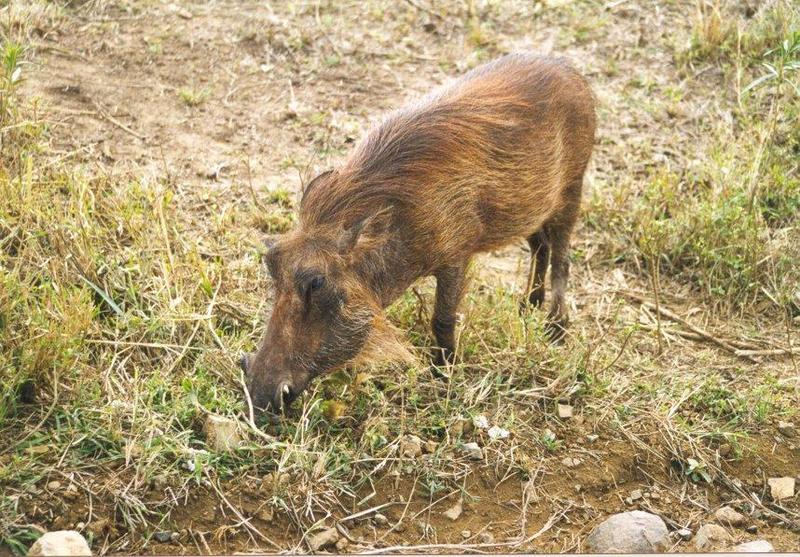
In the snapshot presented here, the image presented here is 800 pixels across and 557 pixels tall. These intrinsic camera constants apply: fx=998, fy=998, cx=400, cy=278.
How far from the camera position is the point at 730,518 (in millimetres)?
4152

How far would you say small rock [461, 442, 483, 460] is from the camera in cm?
424

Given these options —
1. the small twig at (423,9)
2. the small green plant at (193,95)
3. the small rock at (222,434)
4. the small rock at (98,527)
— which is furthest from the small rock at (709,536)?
the small twig at (423,9)

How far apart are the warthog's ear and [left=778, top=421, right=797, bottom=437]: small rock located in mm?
2063

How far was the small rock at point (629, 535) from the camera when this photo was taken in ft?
12.6

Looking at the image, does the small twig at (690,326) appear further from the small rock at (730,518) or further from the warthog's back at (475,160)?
the small rock at (730,518)

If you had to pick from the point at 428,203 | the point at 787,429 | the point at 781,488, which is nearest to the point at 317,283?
the point at 428,203

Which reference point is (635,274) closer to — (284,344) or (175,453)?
(284,344)

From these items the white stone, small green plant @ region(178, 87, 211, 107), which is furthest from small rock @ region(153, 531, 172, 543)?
small green plant @ region(178, 87, 211, 107)

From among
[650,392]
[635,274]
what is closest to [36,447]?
[650,392]

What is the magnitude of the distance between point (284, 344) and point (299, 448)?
0.42m

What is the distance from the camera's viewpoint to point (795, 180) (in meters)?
6.27

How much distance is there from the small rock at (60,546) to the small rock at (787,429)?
124 inches

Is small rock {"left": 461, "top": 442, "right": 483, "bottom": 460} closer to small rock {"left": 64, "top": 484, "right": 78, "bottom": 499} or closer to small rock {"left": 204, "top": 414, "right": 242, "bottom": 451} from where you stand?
small rock {"left": 204, "top": 414, "right": 242, "bottom": 451}

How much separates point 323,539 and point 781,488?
6.61 feet
